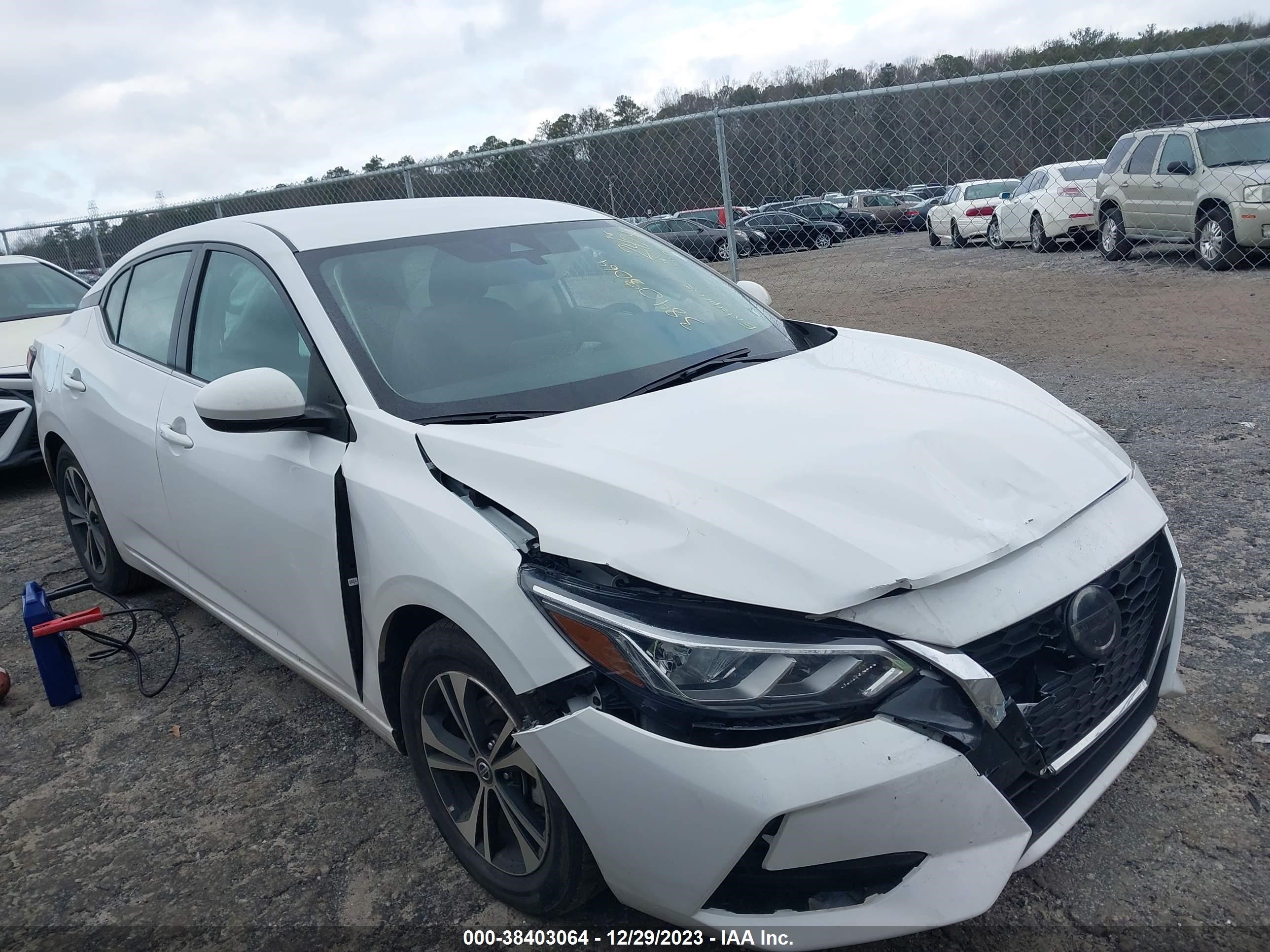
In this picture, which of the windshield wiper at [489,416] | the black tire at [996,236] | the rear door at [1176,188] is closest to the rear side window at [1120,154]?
the rear door at [1176,188]

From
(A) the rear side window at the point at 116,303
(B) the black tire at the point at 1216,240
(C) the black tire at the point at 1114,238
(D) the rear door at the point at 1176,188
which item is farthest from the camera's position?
(C) the black tire at the point at 1114,238

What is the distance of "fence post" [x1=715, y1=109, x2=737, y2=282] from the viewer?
21.3ft

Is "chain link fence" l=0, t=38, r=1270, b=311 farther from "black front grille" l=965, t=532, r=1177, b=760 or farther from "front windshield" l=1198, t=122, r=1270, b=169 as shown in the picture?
"black front grille" l=965, t=532, r=1177, b=760

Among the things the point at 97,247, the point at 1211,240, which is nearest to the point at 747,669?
the point at 1211,240

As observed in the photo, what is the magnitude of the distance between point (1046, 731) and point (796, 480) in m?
0.68

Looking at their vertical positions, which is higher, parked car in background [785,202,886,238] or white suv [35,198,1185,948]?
parked car in background [785,202,886,238]

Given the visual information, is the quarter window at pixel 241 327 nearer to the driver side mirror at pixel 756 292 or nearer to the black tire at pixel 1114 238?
the driver side mirror at pixel 756 292

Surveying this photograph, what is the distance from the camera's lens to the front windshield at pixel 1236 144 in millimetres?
10523

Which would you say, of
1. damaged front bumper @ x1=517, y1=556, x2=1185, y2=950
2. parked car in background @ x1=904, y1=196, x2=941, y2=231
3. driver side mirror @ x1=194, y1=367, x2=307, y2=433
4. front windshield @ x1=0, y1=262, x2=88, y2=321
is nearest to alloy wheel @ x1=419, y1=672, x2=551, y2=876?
damaged front bumper @ x1=517, y1=556, x2=1185, y2=950

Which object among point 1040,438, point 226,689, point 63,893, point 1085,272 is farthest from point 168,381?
point 1085,272

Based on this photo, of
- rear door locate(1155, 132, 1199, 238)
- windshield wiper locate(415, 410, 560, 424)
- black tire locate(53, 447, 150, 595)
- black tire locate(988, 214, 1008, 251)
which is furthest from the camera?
black tire locate(988, 214, 1008, 251)

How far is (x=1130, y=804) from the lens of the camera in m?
2.43

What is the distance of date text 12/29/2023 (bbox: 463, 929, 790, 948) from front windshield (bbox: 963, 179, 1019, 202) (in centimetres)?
1919

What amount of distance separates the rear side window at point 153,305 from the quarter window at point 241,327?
0.77ft
